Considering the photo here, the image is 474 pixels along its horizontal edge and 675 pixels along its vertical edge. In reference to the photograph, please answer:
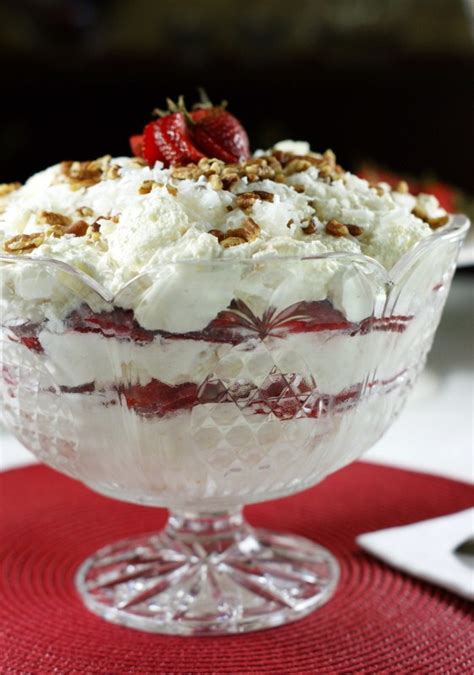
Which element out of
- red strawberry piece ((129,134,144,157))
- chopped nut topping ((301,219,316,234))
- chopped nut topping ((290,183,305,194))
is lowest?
chopped nut topping ((301,219,316,234))

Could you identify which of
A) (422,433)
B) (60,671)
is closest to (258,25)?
(422,433)

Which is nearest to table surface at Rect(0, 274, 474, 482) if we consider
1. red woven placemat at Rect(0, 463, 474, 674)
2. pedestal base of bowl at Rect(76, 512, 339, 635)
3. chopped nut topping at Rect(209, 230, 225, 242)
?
red woven placemat at Rect(0, 463, 474, 674)

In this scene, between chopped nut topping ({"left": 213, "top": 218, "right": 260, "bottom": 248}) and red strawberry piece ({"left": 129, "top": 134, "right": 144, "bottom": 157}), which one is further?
red strawberry piece ({"left": 129, "top": 134, "right": 144, "bottom": 157})

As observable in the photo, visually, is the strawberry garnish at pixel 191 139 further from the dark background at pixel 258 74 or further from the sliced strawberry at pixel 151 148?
the dark background at pixel 258 74

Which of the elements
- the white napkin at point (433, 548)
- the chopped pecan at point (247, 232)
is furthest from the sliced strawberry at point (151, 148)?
the white napkin at point (433, 548)

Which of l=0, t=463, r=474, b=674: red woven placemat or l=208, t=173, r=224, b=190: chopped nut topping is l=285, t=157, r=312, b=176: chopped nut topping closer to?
l=208, t=173, r=224, b=190: chopped nut topping

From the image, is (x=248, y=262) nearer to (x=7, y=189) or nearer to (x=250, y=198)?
(x=250, y=198)
